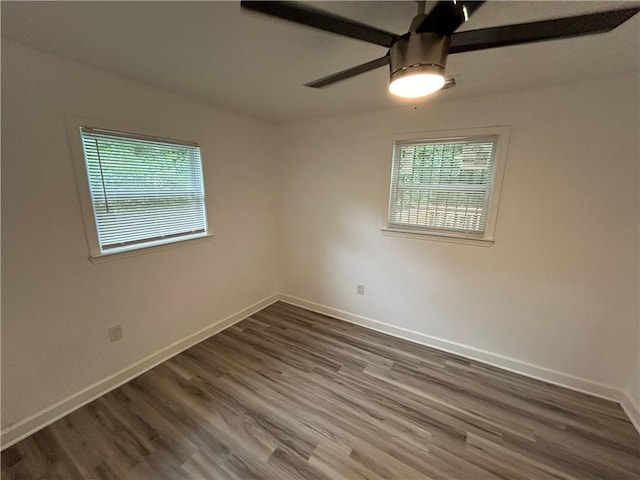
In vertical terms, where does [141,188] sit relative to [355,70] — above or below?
below

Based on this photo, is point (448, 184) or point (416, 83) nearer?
point (416, 83)

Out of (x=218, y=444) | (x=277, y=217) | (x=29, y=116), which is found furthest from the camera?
(x=277, y=217)

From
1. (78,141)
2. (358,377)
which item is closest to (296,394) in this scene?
(358,377)

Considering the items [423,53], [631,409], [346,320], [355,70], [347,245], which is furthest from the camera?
[346,320]

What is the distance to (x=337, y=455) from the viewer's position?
150cm

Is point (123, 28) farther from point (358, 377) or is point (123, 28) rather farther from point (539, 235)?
point (539, 235)

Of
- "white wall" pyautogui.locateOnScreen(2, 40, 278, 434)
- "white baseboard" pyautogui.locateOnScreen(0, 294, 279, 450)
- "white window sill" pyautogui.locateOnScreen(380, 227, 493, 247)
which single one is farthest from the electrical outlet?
"white window sill" pyautogui.locateOnScreen(380, 227, 493, 247)

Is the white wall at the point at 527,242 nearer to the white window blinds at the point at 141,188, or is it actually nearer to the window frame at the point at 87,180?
the white window blinds at the point at 141,188

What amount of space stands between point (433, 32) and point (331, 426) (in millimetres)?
2133

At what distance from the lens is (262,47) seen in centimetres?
139

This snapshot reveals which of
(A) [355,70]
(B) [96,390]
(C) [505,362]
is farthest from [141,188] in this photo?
(C) [505,362]

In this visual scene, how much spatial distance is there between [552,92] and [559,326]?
1.72m

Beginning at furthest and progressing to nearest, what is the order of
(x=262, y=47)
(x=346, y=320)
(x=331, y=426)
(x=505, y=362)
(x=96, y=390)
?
1. (x=346, y=320)
2. (x=505, y=362)
3. (x=96, y=390)
4. (x=331, y=426)
5. (x=262, y=47)

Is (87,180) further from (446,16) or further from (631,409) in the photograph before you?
(631,409)
